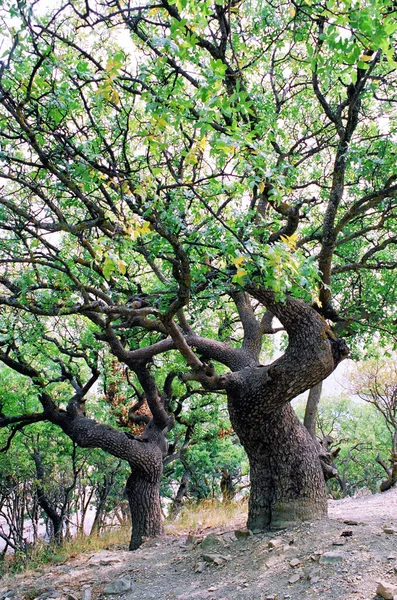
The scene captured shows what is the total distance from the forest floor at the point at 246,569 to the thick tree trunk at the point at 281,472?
276 millimetres

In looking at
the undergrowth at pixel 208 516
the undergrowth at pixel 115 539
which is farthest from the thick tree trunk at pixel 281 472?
the undergrowth at pixel 208 516

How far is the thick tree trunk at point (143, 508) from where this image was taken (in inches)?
351

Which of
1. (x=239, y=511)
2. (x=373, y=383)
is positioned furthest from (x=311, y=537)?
(x=373, y=383)

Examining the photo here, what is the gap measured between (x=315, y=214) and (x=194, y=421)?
697 centimetres

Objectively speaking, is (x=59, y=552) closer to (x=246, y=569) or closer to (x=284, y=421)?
(x=246, y=569)

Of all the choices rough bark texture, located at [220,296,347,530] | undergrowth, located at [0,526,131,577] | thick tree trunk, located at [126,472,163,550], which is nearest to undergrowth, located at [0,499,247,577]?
undergrowth, located at [0,526,131,577]

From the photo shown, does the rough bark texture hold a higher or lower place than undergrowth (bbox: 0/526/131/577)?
higher

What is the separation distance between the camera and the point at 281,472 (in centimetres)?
669

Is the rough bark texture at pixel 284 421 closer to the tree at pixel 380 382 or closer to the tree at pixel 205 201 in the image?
the tree at pixel 205 201

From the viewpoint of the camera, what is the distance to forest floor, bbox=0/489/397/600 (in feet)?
15.3

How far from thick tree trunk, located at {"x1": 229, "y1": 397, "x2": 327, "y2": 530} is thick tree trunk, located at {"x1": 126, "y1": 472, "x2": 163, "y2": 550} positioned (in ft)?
9.55

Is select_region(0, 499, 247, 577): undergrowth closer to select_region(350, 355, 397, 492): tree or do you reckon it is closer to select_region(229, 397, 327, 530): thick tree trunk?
select_region(229, 397, 327, 530): thick tree trunk

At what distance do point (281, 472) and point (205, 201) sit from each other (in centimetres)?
436

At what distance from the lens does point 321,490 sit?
6.75 m
